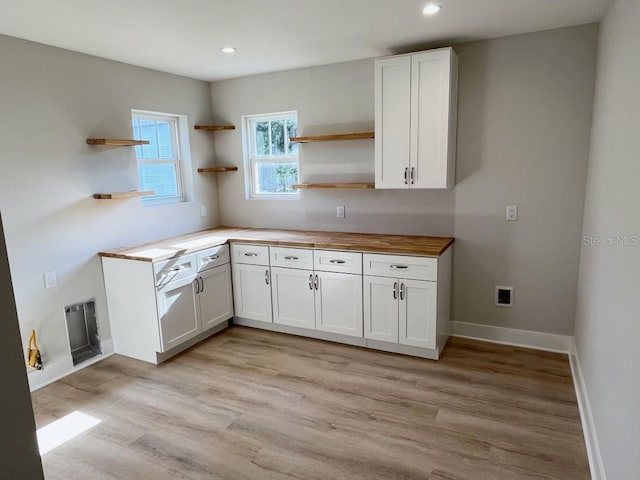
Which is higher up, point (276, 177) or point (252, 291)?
point (276, 177)

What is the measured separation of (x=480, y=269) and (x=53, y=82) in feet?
11.9

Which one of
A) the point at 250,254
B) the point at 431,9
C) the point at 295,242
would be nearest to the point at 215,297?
the point at 250,254

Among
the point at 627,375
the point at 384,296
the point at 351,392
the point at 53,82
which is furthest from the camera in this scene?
the point at 384,296

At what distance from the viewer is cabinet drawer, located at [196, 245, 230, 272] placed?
11.7 feet

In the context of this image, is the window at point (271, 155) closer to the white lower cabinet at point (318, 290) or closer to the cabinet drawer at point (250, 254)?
the cabinet drawer at point (250, 254)

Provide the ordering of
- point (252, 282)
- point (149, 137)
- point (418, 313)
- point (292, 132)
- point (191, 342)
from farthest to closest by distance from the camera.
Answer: point (292, 132) < point (149, 137) < point (252, 282) < point (191, 342) < point (418, 313)

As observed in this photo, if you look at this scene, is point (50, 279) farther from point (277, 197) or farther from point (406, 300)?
point (406, 300)

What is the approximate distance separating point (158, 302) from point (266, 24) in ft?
7.09

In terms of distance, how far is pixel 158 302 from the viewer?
320cm

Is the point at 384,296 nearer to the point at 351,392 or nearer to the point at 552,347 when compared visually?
the point at 351,392

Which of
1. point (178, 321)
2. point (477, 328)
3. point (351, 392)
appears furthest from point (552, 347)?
point (178, 321)

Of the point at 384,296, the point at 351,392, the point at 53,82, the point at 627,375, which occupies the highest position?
the point at 53,82

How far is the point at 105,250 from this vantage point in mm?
3445

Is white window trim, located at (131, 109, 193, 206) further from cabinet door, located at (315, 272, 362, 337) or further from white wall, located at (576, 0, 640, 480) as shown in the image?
white wall, located at (576, 0, 640, 480)
